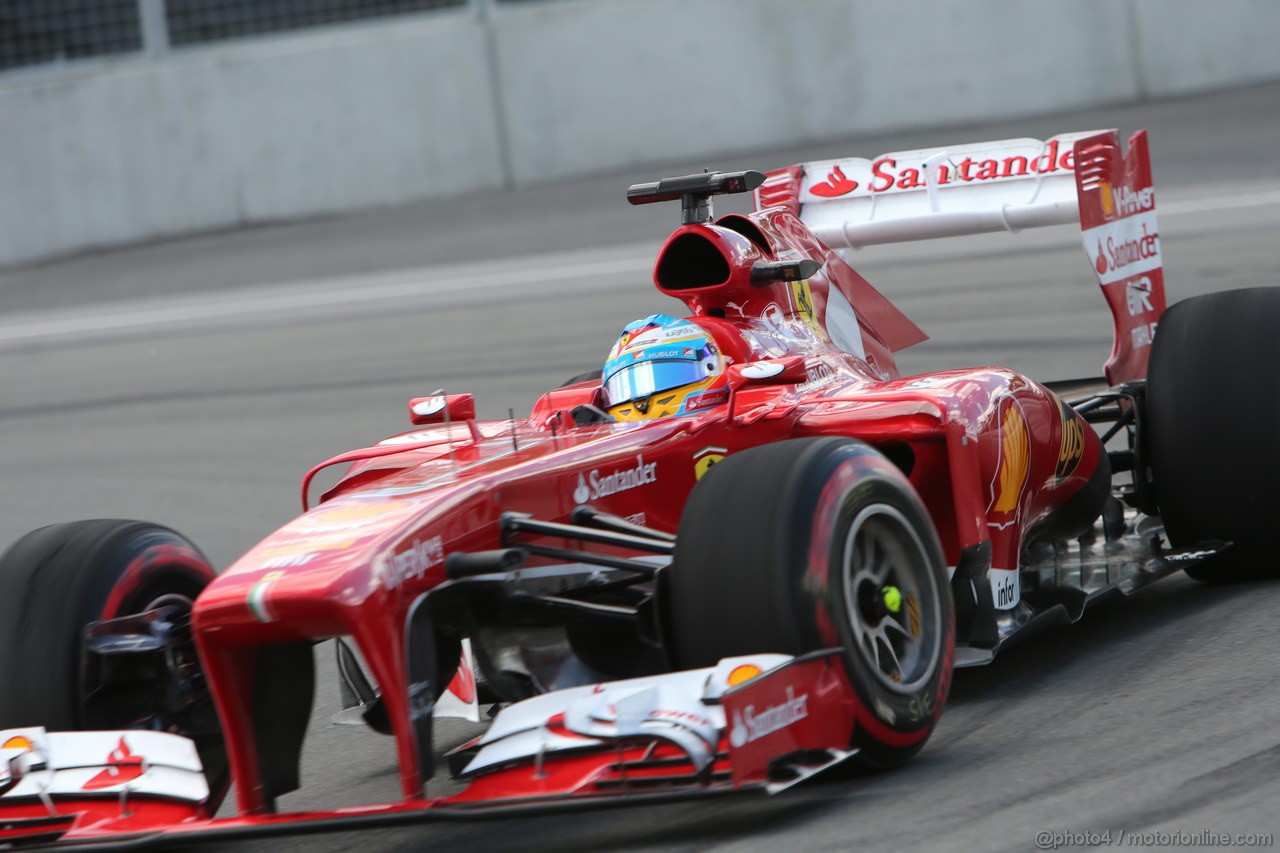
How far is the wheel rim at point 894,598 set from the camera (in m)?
4.71

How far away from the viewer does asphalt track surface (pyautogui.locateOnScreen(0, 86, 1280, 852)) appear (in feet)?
14.5

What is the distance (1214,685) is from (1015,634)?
60cm

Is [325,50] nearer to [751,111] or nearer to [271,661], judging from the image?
[751,111]

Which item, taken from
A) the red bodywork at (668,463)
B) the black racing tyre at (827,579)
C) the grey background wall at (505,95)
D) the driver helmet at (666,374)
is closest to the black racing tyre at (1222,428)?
the red bodywork at (668,463)

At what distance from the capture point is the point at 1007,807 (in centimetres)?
423

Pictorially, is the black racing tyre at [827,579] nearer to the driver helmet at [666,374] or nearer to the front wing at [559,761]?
the front wing at [559,761]

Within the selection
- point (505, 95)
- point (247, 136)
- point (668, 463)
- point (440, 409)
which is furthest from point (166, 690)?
point (247, 136)

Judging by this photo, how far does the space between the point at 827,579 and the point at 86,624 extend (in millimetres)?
2040

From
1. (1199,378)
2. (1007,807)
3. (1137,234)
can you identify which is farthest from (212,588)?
(1137,234)

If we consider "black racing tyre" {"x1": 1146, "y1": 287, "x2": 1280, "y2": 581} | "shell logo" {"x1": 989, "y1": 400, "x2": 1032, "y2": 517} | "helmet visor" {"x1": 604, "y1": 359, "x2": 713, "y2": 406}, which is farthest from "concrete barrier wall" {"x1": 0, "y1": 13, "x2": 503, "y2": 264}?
"shell logo" {"x1": 989, "y1": 400, "x2": 1032, "y2": 517}

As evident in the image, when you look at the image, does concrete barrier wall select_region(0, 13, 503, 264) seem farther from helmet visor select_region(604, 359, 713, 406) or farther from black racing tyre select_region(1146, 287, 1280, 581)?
helmet visor select_region(604, 359, 713, 406)

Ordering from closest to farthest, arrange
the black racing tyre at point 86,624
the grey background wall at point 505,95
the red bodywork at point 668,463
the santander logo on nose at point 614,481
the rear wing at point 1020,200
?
the red bodywork at point 668,463 < the black racing tyre at point 86,624 < the santander logo on nose at point 614,481 < the rear wing at point 1020,200 < the grey background wall at point 505,95

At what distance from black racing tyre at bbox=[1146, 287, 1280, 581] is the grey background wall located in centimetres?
1198

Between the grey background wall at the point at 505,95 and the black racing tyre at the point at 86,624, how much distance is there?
1420 cm
